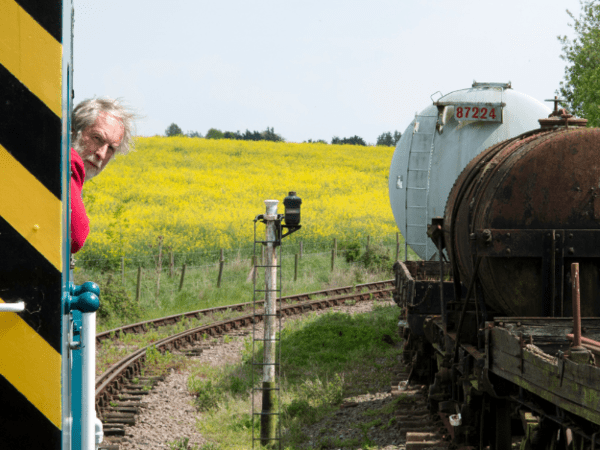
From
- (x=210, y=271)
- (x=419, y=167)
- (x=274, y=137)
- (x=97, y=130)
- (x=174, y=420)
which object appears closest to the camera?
(x=97, y=130)

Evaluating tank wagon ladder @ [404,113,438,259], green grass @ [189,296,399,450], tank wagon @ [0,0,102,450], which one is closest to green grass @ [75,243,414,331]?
green grass @ [189,296,399,450]

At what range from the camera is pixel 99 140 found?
2.12m

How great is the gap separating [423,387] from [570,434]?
5.15 meters

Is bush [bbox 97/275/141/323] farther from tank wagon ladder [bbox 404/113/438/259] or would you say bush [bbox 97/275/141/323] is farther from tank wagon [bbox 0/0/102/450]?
tank wagon [bbox 0/0/102/450]

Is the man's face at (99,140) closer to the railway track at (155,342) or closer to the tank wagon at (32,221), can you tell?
the tank wagon at (32,221)

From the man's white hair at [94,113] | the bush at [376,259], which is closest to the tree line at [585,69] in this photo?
the bush at [376,259]

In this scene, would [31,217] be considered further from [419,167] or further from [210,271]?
[210,271]

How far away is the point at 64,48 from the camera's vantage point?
154cm

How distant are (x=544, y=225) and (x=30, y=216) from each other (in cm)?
524

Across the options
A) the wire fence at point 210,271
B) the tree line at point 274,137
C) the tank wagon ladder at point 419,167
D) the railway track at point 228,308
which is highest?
the tree line at point 274,137

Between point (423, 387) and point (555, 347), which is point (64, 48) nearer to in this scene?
point (555, 347)

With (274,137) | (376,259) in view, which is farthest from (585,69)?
(274,137)

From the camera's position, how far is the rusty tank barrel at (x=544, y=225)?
584 centimetres

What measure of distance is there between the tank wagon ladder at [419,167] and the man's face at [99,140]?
33.6ft
